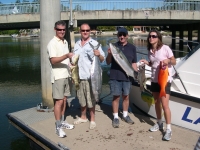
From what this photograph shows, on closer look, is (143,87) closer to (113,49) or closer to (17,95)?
(113,49)

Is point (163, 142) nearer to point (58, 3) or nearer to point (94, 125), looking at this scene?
point (94, 125)

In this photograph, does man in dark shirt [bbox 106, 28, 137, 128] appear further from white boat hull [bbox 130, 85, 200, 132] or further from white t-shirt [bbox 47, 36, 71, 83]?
white boat hull [bbox 130, 85, 200, 132]

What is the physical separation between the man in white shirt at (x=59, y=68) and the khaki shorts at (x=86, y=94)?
0.28 metres

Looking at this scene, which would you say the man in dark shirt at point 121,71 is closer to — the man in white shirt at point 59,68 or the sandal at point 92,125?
the sandal at point 92,125

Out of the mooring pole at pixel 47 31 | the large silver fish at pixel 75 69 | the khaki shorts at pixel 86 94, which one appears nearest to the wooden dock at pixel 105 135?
the khaki shorts at pixel 86 94

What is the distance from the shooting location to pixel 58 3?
651cm

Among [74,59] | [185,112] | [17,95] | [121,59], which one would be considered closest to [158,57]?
[121,59]

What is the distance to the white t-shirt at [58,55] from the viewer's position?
443 centimetres

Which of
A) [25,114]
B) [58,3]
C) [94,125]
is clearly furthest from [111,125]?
[58,3]

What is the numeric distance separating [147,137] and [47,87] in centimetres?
299

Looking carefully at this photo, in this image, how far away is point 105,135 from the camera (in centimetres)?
474

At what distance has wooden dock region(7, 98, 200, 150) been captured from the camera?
170 inches

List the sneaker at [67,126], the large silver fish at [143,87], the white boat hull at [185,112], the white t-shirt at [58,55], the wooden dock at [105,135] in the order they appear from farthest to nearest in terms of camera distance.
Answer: the sneaker at [67,126] < the large silver fish at [143,87] < the white boat hull at [185,112] < the white t-shirt at [58,55] < the wooden dock at [105,135]

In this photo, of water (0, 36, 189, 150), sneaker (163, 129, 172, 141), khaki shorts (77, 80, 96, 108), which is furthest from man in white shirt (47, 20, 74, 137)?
sneaker (163, 129, 172, 141)
